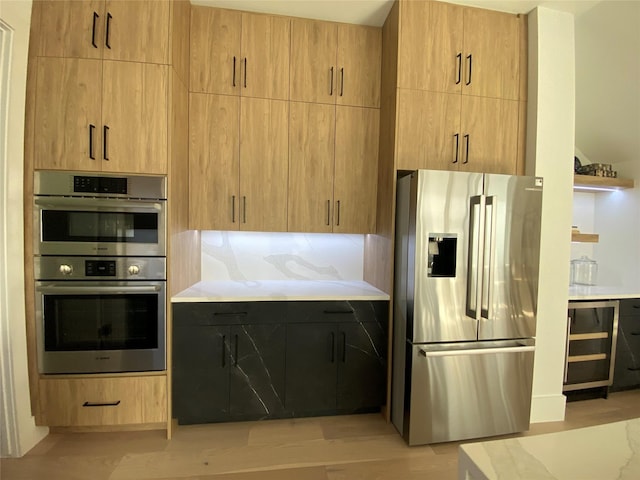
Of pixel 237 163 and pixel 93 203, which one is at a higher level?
pixel 237 163

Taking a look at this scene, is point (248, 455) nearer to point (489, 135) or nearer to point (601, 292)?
point (489, 135)

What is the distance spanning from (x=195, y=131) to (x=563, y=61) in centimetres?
276

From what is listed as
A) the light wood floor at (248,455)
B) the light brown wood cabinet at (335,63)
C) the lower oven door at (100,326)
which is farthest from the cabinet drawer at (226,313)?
the light brown wood cabinet at (335,63)

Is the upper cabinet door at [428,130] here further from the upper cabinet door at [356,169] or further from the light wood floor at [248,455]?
the light wood floor at [248,455]

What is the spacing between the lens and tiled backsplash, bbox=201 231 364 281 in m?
2.62

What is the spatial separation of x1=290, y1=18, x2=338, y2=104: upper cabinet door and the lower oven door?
1.74 metres

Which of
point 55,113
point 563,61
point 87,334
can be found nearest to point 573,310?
point 563,61

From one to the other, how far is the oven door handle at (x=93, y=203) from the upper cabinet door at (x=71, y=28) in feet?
2.82

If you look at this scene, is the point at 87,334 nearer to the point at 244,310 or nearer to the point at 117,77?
the point at 244,310

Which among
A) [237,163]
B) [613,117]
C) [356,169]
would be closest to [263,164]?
[237,163]

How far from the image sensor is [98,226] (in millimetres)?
1840

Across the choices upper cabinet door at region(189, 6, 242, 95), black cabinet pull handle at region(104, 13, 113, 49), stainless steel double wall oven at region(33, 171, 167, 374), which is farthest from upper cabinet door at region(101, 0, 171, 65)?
stainless steel double wall oven at region(33, 171, 167, 374)

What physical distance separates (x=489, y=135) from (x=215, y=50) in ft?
6.97

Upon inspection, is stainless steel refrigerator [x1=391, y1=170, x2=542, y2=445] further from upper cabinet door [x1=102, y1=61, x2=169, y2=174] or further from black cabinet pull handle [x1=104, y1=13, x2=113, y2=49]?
black cabinet pull handle [x1=104, y1=13, x2=113, y2=49]
